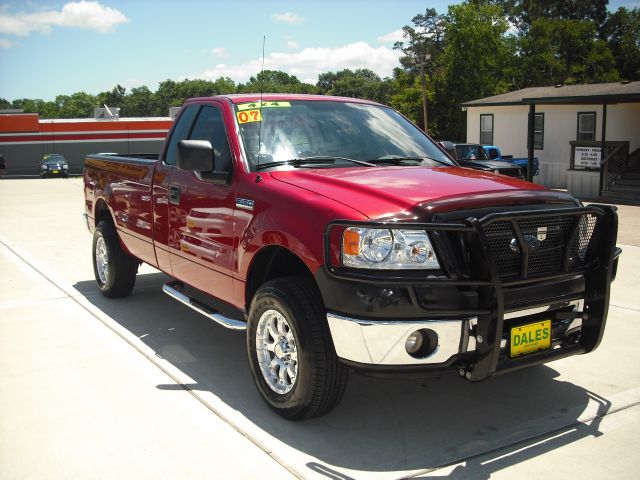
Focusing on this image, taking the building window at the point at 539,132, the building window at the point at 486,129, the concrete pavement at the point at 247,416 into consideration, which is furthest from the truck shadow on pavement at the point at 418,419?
the building window at the point at 486,129

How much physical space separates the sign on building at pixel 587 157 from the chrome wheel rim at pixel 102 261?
683 inches

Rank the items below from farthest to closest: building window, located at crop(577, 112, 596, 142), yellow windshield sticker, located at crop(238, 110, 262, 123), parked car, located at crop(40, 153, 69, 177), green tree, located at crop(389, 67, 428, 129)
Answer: green tree, located at crop(389, 67, 428, 129) < parked car, located at crop(40, 153, 69, 177) < building window, located at crop(577, 112, 596, 142) < yellow windshield sticker, located at crop(238, 110, 262, 123)

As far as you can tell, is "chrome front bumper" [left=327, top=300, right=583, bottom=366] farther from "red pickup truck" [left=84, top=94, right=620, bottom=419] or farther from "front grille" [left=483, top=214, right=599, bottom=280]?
"front grille" [left=483, top=214, right=599, bottom=280]

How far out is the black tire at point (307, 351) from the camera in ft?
12.2

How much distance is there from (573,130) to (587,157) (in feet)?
14.0

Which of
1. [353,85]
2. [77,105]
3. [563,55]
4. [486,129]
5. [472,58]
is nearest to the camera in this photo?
[486,129]

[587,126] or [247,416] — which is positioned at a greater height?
[587,126]

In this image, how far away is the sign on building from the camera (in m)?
20.7

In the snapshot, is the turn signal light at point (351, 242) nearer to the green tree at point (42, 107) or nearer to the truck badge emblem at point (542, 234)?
the truck badge emblem at point (542, 234)

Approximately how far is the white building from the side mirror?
691 inches

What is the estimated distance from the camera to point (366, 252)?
349 cm

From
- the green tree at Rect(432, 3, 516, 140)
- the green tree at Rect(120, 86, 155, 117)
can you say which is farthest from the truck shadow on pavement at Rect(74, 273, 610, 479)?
the green tree at Rect(120, 86, 155, 117)

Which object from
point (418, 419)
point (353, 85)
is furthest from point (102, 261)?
point (353, 85)

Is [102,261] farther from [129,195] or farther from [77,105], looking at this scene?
[77,105]
